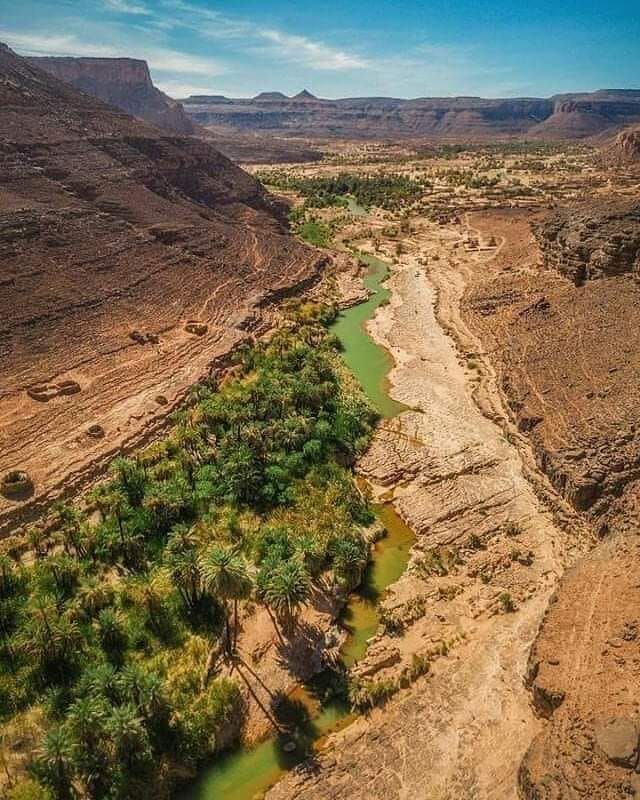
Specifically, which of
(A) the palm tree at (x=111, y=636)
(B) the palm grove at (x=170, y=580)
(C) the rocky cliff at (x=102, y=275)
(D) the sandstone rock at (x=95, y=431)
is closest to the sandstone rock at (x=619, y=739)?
(B) the palm grove at (x=170, y=580)

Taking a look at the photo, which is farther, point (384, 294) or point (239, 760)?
point (384, 294)

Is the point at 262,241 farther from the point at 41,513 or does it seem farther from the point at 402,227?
the point at 41,513

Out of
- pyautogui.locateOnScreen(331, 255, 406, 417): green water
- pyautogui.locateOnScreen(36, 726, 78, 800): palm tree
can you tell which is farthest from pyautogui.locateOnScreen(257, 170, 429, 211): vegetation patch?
pyautogui.locateOnScreen(36, 726, 78, 800): palm tree

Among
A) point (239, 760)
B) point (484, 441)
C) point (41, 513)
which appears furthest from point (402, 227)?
point (239, 760)

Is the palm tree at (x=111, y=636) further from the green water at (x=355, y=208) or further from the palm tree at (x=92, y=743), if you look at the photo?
the green water at (x=355, y=208)

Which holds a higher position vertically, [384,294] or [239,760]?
[384,294]

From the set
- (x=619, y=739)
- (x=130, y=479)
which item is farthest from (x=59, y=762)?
(x=619, y=739)
